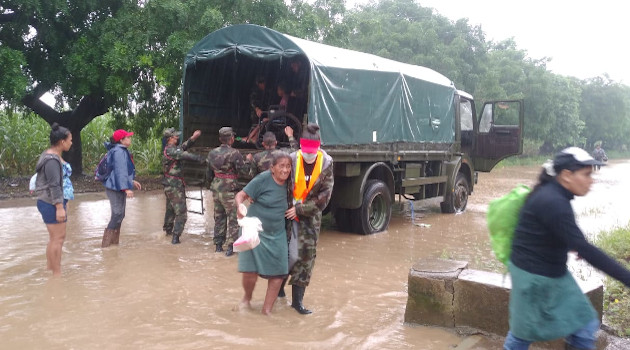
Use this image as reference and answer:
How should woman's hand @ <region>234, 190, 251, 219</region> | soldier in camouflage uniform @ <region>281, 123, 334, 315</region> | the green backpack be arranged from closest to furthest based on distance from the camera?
the green backpack
woman's hand @ <region>234, 190, 251, 219</region>
soldier in camouflage uniform @ <region>281, 123, 334, 315</region>

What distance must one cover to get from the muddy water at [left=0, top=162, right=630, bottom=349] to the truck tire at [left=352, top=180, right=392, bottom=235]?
158 mm

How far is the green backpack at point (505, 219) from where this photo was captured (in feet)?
9.30

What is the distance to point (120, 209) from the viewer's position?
660 centimetres

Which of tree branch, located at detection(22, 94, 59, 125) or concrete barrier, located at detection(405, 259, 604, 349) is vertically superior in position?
tree branch, located at detection(22, 94, 59, 125)

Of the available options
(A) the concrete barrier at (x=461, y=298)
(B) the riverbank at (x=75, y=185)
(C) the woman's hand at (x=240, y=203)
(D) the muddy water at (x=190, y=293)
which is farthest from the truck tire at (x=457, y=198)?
(B) the riverbank at (x=75, y=185)

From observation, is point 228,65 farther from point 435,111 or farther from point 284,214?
point 284,214

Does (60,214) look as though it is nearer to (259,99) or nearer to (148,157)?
(259,99)

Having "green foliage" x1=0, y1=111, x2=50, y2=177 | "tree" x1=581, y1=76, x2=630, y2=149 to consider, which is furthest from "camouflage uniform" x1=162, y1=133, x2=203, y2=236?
"tree" x1=581, y1=76, x2=630, y2=149

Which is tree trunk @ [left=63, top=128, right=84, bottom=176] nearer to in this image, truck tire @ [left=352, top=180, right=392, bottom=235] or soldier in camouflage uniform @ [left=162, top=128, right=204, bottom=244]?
soldier in camouflage uniform @ [left=162, top=128, right=204, bottom=244]

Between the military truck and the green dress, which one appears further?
the military truck

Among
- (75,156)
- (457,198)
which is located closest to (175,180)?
(457,198)

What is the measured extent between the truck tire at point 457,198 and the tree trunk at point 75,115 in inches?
349

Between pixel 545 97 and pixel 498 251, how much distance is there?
30.1 metres

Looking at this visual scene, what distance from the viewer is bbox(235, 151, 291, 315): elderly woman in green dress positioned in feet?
13.7
